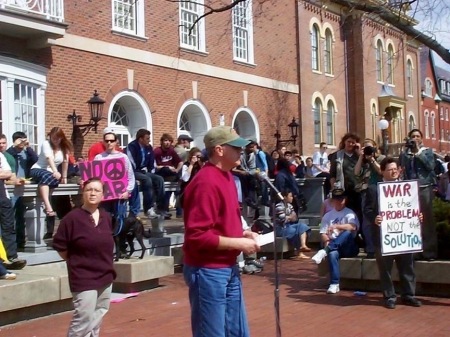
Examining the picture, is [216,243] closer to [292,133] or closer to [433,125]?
[292,133]

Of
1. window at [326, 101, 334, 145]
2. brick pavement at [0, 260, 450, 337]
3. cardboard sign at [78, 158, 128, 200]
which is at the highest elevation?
window at [326, 101, 334, 145]

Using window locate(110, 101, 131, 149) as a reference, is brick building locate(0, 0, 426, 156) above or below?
above

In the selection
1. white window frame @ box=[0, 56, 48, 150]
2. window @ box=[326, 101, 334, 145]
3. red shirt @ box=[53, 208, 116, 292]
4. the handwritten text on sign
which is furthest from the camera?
window @ box=[326, 101, 334, 145]

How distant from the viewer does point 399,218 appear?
9.07 meters

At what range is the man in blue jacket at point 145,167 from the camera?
11.6 metres

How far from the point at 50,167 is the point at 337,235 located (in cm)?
421

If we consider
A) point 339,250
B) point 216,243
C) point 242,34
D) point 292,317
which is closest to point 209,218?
point 216,243

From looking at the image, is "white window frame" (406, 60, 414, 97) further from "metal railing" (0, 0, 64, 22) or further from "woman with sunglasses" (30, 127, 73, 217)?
"woman with sunglasses" (30, 127, 73, 217)

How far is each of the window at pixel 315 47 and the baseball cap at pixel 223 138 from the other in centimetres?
2574

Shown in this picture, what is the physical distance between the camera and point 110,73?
62.9ft

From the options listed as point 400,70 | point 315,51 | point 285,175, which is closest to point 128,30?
point 285,175

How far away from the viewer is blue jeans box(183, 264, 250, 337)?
4691 millimetres

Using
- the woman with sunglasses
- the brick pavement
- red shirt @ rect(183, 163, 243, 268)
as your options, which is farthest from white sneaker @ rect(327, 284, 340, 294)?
red shirt @ rect(183, 163, 243, 268)

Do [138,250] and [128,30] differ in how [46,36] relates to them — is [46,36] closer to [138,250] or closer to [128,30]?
[128,30]
